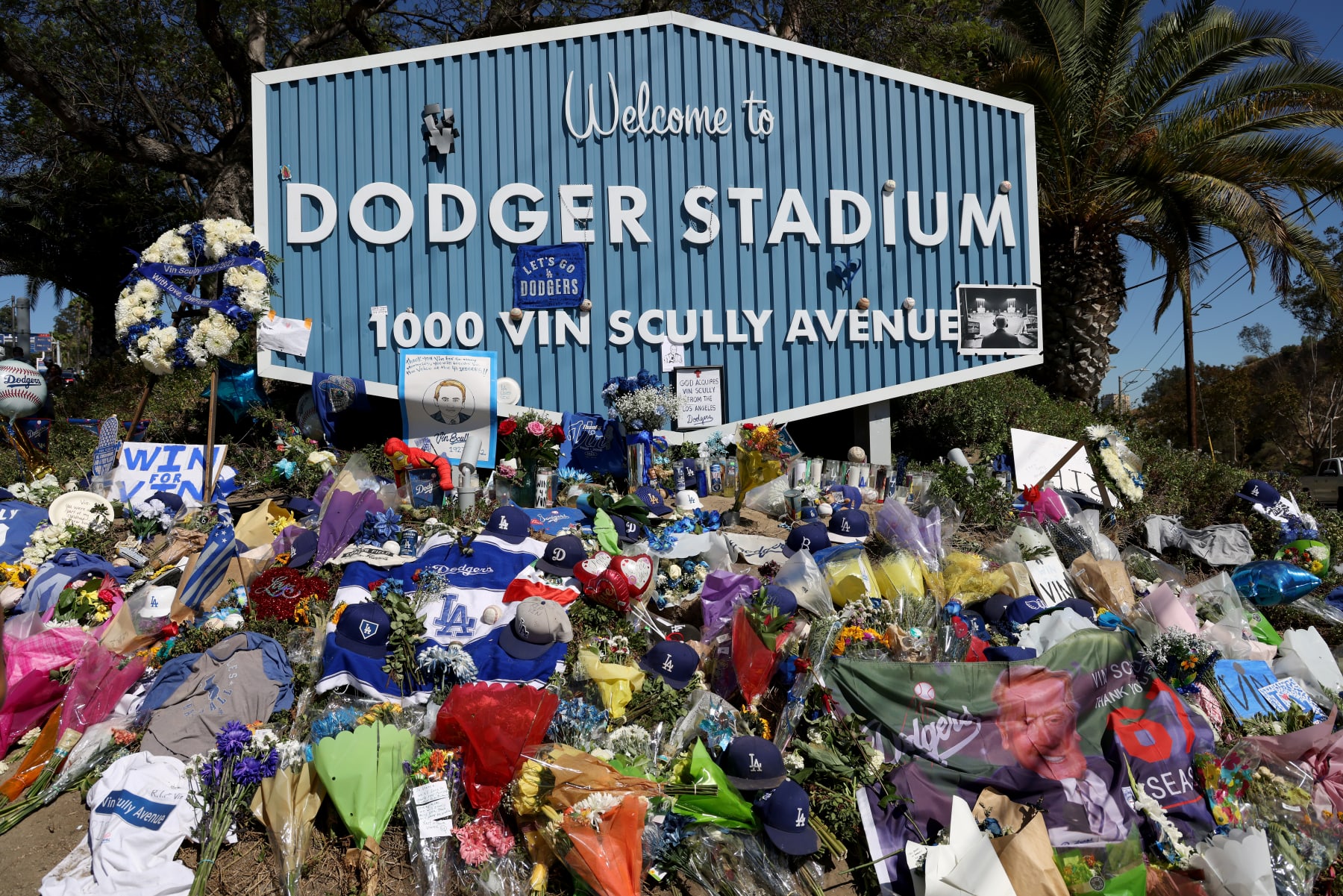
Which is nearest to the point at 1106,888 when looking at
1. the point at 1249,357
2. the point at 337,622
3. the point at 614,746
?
the point at 614,746

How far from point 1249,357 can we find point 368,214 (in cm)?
3592

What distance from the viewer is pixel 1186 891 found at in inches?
156

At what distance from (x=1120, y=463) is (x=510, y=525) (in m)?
6.05

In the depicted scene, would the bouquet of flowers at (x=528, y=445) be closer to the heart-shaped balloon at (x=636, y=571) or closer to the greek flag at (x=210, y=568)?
the heart-shaped balloon at (x=636, y=571)

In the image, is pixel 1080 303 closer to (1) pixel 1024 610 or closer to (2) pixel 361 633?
(1) pixel 1024 610

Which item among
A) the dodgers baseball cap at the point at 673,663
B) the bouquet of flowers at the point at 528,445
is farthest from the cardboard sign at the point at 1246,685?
the bouquet of flowers at the point at 528,445

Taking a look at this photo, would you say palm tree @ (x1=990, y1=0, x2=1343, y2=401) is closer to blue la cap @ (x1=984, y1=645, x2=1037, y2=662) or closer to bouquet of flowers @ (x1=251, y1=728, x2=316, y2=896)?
blue la cap @ (x1=984, y1=645, x2=1037, y2=662)

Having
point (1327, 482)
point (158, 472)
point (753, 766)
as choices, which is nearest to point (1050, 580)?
point (753, 766)

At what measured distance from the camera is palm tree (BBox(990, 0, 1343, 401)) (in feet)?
35.0

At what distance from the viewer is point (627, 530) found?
253 inches

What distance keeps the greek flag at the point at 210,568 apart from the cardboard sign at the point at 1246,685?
20.1 feet

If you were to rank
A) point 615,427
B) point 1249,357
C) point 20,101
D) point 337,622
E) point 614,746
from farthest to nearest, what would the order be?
point 1249,357, point 20,101, point 615,427, point 337,622, point 614,746

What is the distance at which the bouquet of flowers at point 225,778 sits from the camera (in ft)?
12.2

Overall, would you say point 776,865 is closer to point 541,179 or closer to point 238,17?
point 541,179
